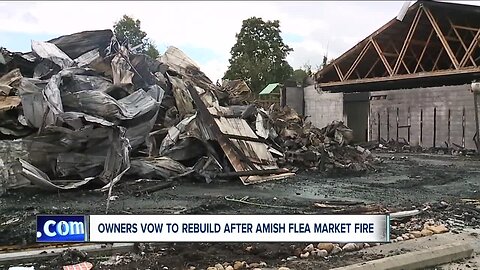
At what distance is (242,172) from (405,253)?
5.20 metres

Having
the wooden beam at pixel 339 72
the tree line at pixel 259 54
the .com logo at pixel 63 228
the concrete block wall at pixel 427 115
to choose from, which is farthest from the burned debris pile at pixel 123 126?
the tree line at pixel 259 54

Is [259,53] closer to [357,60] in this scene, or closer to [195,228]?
[357,60]

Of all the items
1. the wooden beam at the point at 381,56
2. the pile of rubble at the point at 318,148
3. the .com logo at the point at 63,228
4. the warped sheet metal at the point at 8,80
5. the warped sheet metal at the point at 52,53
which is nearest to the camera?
the .com logo at the point at 63,228

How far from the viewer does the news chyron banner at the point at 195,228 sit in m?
3.71

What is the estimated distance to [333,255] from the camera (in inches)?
178

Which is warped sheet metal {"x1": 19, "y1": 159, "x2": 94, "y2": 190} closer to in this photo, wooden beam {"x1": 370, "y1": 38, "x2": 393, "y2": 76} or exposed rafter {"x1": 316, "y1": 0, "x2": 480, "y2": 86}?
exposed rafter {"x1": 316, "y1": 0, "x2": 480, "y2": 86}

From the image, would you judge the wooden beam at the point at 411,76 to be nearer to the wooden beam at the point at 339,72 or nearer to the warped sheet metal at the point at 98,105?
the wooden beam at the point at 339,72

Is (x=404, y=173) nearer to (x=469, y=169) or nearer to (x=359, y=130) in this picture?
(x=469, y=169)

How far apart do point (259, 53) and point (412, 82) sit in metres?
15.8

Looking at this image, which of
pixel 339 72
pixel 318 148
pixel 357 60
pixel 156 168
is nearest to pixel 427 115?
pixel 357 60

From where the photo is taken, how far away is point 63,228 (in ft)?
12.2

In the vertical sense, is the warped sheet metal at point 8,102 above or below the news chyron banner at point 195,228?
above

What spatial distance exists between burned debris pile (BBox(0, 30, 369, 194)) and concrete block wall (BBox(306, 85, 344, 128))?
9995 millimetres

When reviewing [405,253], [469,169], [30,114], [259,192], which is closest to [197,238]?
[405,253]
